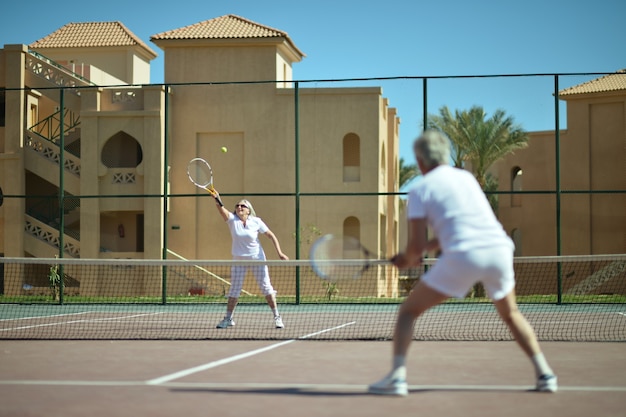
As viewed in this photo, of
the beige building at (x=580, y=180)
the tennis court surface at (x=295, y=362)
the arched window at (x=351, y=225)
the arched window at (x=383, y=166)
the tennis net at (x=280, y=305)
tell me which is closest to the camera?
the tennis court surface at (x=295, y=362)

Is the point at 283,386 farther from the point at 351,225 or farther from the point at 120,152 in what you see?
the point at 120,152

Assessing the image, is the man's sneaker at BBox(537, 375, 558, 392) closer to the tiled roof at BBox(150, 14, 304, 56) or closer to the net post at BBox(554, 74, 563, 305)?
the net post at BBox(554, 74, 563, 305)

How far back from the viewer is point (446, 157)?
676 centimetres

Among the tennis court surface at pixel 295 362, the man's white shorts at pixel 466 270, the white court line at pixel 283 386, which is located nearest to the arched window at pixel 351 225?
the tennis court surface at pixel 295 362

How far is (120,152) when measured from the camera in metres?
33.2

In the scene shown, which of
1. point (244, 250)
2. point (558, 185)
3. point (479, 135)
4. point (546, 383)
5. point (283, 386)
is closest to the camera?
point (546, 383)

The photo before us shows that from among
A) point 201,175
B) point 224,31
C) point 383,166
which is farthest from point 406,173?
point 201,175

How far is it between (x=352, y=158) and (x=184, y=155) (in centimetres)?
610

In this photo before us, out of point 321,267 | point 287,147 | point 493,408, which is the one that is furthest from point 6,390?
point 287,147

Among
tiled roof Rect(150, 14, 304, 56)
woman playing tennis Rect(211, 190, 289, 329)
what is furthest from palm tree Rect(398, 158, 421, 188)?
woman playing tennis Rect(211, 190, 289, 329)

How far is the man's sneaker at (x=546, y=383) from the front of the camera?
6.83 m

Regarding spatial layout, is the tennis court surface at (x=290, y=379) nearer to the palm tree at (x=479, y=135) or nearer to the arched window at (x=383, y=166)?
the palm tree at (x=479, y=135)

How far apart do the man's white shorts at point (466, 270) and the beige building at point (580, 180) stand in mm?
19702

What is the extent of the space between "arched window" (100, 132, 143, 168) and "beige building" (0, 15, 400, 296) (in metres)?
0.05
